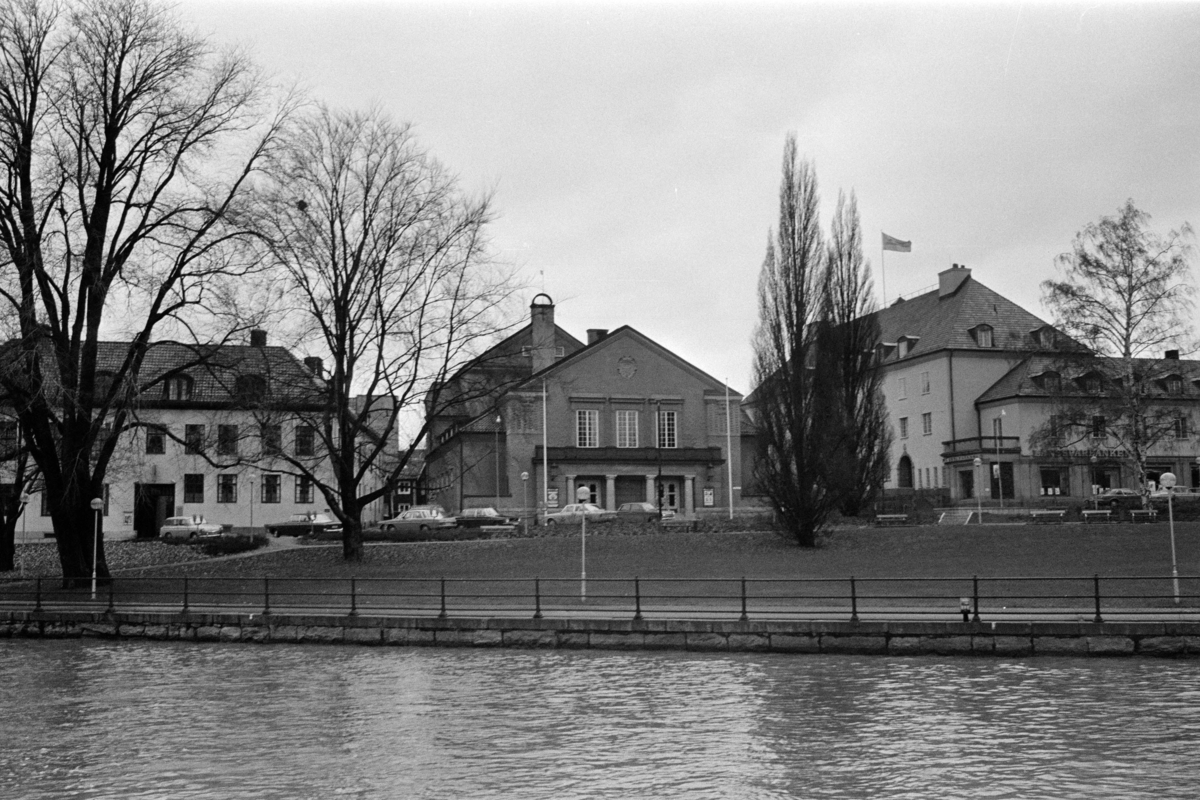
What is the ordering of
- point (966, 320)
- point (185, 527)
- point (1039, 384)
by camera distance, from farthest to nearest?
point (966, 320), point (1039, 384), point (185, 527)

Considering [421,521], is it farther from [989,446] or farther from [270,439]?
[989,446]

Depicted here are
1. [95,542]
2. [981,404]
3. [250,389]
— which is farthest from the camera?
[981,404]

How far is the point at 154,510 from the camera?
72688 mm

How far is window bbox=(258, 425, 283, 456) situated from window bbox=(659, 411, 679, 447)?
36.2 meters

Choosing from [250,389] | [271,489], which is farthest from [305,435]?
[271,489]

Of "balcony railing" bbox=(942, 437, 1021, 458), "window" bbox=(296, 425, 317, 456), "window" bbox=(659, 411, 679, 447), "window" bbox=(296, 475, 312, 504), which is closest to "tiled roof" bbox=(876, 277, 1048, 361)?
"balcony railing" bbox=(942, 437, 1021, 458)

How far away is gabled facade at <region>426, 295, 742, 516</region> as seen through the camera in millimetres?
74562

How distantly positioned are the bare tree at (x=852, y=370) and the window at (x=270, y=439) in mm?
20775

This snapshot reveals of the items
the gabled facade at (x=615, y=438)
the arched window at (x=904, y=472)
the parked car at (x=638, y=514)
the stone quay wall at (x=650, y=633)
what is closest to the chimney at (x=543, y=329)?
→ the gabled facade at (x=615, y=438)

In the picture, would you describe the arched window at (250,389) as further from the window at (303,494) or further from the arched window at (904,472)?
the arched window at (904,472)

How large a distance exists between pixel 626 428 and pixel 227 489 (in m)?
24.6

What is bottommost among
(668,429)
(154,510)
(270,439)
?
(154,510)

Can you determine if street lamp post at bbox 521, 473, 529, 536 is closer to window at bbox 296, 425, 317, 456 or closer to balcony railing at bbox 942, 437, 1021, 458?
window at bbox 296, 425, 317, 456

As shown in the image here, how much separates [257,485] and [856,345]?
3865 centimetres
